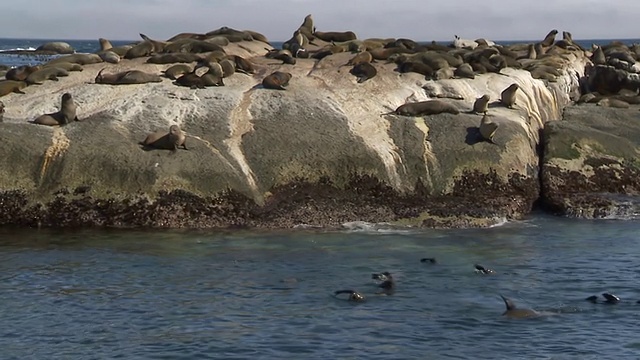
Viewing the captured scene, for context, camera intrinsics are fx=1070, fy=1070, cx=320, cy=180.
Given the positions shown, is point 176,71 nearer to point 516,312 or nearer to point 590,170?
point 590,170

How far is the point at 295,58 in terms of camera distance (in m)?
24.1

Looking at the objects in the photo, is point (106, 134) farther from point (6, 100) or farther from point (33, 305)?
point (33, 305)

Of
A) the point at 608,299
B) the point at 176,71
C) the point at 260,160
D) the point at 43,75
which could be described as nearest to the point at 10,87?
the point at 43,75

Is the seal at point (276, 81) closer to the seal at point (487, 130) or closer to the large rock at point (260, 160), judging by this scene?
the large rock at point (260, 160)

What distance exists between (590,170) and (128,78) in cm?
929

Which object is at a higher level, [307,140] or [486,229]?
[307,140]

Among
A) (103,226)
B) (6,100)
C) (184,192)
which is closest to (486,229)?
(184,192)

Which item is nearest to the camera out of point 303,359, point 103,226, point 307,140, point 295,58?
point 303,359

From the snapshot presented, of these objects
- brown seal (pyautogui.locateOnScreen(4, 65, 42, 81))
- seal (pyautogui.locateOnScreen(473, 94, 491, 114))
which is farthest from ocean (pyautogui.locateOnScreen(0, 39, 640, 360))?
brown seal (pyautogui.locateOnScreen(4, 65, 42, 81))

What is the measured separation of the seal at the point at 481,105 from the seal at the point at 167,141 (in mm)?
6032

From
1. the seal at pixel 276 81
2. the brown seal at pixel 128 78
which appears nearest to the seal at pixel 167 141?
the brown seal at pixel 128 78

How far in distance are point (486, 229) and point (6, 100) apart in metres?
9.71

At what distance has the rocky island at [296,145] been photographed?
1864 cm

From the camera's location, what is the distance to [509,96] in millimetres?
22391
